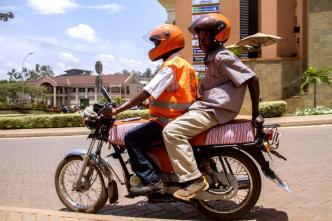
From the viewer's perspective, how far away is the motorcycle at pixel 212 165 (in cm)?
428

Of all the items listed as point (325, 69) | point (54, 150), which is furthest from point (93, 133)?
point (325, 69)

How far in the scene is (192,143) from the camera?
14.3ft

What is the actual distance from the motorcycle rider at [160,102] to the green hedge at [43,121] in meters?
15.9

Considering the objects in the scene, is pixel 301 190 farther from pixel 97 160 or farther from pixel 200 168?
pixel 97 160

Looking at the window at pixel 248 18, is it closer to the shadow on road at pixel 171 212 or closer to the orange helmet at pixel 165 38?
the shadow on road at pixel 171 212

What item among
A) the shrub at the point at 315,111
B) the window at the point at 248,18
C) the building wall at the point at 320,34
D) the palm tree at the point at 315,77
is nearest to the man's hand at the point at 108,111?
the shrub at the point at 315,111

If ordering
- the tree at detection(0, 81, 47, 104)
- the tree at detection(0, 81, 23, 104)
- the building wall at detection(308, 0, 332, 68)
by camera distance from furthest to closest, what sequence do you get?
1. the tree at detection(0, 81, 23, 104)
2. the tree at detection(0, 81, 47, 104)
3. the building wall at detection(308, 0, 332, 68)

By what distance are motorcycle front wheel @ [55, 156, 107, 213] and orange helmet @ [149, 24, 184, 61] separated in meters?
1.40

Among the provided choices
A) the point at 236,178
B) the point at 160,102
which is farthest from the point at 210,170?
the point at 160,102

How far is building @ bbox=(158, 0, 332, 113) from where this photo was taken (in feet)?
73.6

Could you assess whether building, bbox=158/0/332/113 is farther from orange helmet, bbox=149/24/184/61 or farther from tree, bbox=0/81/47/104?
tree, bbox=0/81/47/104

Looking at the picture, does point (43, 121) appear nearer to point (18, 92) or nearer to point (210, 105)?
point (210, 105)

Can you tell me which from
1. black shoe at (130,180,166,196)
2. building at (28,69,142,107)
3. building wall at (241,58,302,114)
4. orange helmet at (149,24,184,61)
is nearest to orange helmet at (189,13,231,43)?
orange helmet at (149,24,184,61)

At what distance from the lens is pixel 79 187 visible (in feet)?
15.8
